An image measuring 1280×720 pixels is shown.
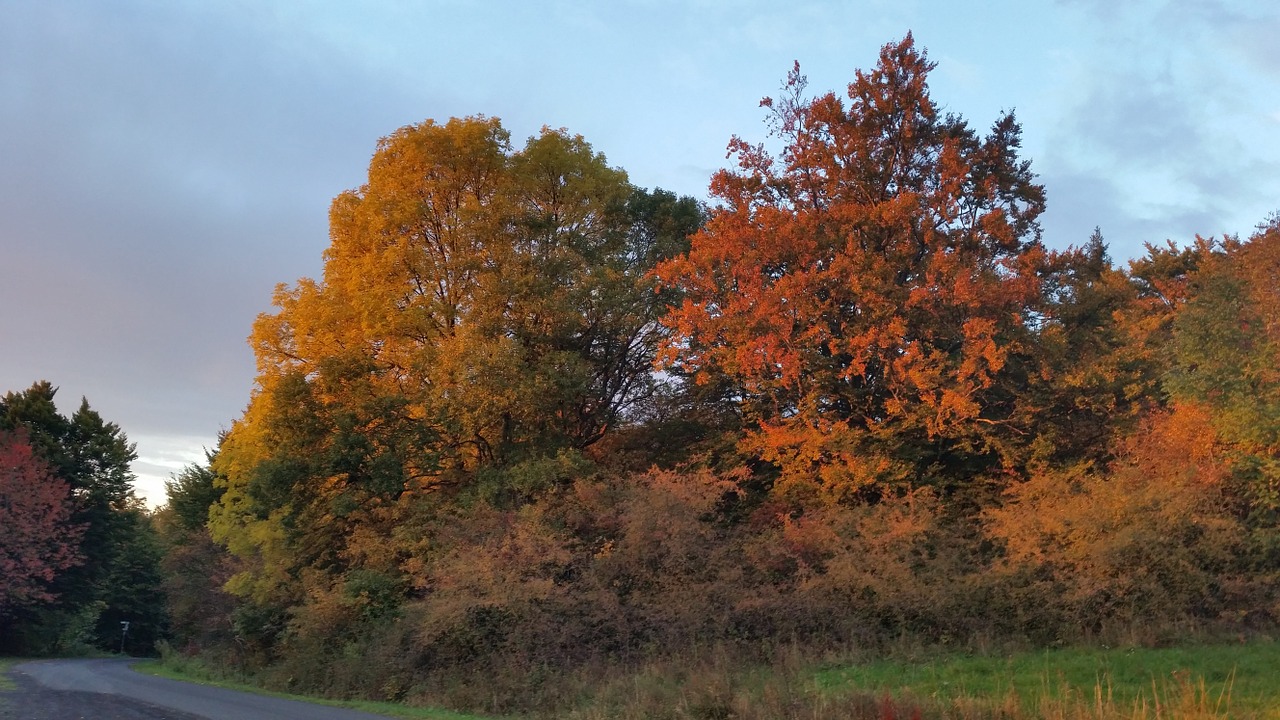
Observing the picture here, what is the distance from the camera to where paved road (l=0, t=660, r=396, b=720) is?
48.1 feet

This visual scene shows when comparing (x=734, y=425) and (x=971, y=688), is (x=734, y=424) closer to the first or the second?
(x=734, y=425)

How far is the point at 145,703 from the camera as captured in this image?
17094 mm

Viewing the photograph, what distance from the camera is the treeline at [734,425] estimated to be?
61.9ft

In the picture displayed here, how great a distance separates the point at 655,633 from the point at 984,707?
31.9ft

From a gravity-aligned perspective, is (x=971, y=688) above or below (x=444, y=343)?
below

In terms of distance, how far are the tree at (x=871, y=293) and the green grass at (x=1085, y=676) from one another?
7.01 m

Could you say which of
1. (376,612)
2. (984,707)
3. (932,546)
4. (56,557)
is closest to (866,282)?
(932,546)

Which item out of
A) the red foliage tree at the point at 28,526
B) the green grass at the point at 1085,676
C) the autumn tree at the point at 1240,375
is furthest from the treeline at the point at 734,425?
the red foliage tree at the point at 28,526

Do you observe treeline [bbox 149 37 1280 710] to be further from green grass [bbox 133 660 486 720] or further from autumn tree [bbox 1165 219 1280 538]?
green grass [bbox 133 660 486 720]

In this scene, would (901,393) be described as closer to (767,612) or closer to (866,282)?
(866,282)

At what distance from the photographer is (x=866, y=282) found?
2305 cm

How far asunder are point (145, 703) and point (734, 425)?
17.2 metres

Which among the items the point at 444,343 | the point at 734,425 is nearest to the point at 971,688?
the point at 734,425

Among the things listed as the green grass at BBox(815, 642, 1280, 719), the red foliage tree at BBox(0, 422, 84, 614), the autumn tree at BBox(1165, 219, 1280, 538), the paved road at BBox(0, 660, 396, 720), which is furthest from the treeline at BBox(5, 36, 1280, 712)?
the red foliage tree at BBox(0, 422, 84, 614)
